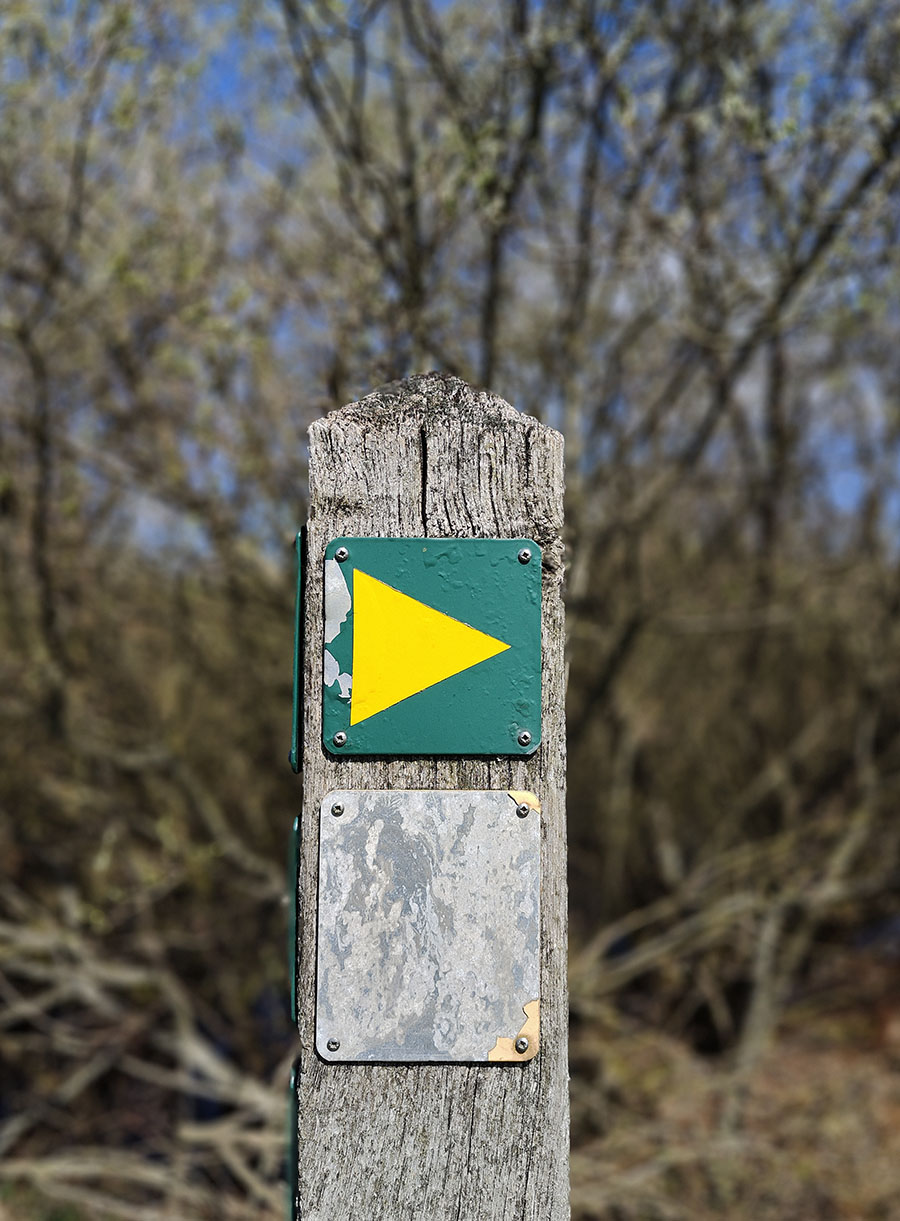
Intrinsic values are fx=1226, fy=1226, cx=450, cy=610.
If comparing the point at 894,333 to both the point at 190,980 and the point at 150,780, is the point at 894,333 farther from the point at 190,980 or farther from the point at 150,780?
the point at 190,980

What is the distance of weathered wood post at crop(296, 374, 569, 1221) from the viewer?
55.9 inches

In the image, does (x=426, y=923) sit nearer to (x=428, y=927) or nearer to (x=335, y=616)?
(x=428, y=927)

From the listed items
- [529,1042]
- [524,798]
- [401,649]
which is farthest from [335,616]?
[529,1042]

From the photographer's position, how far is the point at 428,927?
1.43 meters

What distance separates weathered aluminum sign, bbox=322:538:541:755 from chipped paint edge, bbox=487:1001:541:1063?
30 cm

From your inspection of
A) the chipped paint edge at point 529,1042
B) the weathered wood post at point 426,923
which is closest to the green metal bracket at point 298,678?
the weathered wood post at point 426,923

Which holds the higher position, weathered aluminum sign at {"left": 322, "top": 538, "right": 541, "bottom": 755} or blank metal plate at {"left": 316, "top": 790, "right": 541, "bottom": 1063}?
weathered aluminum sign at {"left": 322, "top": 538, "right": 541, "bottom": 755}

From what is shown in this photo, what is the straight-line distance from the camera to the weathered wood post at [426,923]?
142 centimetres

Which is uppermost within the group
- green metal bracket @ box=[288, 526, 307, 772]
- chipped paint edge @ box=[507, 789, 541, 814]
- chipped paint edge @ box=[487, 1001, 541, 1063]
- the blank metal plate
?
green metal bracket @ box=[288, 526, 307, 772]

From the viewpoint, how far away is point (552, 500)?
1.51 meters

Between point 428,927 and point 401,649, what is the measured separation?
0.33 m

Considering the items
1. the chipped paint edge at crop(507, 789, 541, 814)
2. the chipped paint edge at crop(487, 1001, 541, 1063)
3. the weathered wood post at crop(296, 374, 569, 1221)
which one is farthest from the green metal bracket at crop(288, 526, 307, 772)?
the chipped paint edge at crop(487, 1001, 541, 1063)

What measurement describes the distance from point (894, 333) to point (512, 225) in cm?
287

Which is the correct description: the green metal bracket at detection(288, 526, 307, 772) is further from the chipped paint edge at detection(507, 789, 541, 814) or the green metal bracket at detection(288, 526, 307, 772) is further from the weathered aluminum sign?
the chipped paint edge at detection(507, 789, 541, 814)
